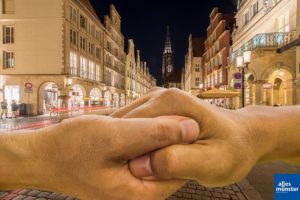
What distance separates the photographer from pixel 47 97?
29.0m

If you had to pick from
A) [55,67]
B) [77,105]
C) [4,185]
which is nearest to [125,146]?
[4,185]

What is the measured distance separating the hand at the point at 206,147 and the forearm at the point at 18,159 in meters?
0.48

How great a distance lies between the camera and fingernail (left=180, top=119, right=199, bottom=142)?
3.37ft

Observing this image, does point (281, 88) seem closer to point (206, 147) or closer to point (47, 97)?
point (206, 147)

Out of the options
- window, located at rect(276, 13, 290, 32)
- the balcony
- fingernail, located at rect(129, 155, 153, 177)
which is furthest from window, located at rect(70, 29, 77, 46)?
fingernail, located at rect(129, 155, 153, 177)

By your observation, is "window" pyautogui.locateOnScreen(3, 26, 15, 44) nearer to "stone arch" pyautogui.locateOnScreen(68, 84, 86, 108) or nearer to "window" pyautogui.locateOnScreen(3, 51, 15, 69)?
"window" pyautogui.locateOnScreen(3, 51, 15, 69)

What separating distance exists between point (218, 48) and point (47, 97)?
2989 centimetres

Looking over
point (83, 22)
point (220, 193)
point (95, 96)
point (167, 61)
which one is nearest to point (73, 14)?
point (83, 22)

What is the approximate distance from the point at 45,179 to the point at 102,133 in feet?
1.23

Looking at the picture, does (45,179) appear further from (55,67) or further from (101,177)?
(55,67)

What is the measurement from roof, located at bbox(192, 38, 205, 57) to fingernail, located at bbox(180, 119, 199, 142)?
60.5 m

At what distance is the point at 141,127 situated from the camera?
1017 mm

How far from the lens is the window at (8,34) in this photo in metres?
28.7

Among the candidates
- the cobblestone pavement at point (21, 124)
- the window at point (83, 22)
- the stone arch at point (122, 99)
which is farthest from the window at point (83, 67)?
the stone arch at point (122, 99)
